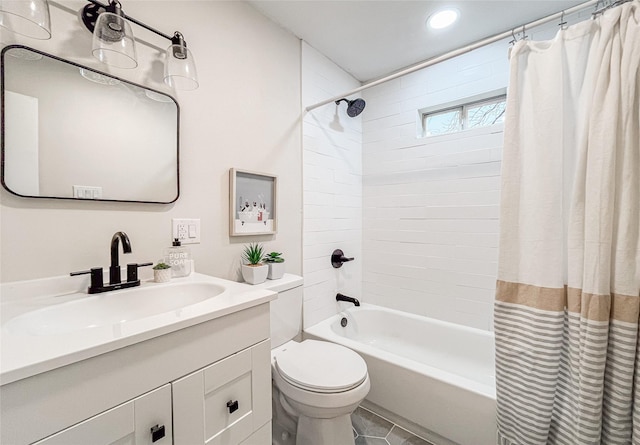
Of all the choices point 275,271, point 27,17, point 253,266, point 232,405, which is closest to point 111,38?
point 27,17

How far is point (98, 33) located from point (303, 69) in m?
1.24

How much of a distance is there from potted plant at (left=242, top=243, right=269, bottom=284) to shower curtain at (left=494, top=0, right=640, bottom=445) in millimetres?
1111

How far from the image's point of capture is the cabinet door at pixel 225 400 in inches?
28.1

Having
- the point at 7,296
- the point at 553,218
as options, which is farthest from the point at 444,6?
the point at 7,296

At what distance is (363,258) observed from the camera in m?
2.47

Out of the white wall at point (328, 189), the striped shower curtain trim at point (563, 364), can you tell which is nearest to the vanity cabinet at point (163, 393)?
the striped shower curtain trim at point (563, 364)

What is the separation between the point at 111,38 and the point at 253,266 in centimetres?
108

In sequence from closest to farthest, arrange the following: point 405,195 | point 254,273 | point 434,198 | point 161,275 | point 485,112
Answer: point 161,275 → point 254,273 → point 485,112 → point 434,198 → point 405,195

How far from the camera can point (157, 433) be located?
0.66m

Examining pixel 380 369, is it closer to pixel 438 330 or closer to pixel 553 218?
pixel 438 330

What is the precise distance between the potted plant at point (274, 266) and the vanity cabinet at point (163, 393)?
611mm

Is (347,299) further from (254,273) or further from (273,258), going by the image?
(254,273)

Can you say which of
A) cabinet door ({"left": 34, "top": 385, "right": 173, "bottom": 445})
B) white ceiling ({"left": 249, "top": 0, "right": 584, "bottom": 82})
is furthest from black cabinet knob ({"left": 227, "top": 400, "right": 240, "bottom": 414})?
white ceiling ({"left": 249, "top": 0, "right": 584, "bottom": 82})

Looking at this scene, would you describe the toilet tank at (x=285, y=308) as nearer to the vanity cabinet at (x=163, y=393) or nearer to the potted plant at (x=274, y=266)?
the potted plant at (x=274, y=266)
